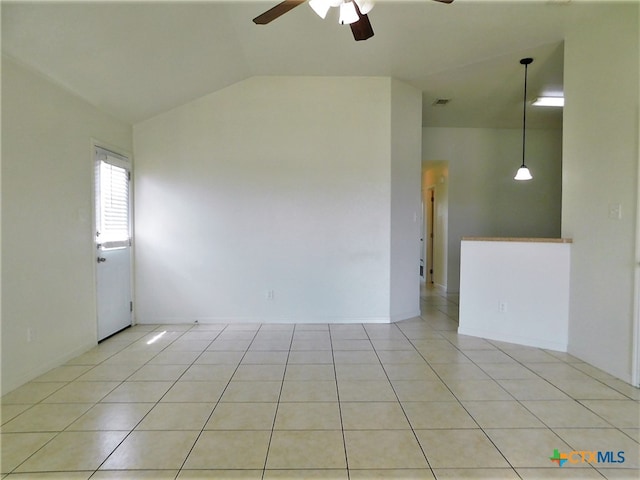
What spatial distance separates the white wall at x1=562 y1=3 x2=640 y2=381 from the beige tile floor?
0.38 m

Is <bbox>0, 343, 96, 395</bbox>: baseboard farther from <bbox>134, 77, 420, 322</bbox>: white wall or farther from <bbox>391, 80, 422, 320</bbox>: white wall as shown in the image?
<bbox>391, 80, 422, 320</bbox>: white wall

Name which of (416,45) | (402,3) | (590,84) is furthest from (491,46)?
(402,3)

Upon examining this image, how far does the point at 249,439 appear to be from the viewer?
187 cm

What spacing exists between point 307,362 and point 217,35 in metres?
3.25

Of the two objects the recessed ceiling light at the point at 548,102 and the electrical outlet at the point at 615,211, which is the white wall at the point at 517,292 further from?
the recessed ceiling light at the point at 548,102

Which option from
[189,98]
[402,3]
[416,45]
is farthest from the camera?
[189,98]

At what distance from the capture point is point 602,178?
283cm

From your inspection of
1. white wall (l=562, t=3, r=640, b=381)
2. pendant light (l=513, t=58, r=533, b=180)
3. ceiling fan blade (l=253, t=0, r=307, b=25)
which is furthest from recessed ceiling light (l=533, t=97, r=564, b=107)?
ceiling fan blade (l=253, t=0, r=307, b=25)

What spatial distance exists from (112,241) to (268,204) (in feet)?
6.09

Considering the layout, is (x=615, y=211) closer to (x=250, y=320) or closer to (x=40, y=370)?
(x=250, y=320)

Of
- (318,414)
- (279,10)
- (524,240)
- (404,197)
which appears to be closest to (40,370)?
(318,414)

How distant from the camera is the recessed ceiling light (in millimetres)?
4578

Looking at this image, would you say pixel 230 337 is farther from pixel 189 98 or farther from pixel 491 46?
pixel 491 46

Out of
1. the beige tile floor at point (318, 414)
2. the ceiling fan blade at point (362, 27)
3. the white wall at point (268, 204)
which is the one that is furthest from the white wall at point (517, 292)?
the ceiling fan blade at point (362, 27)
